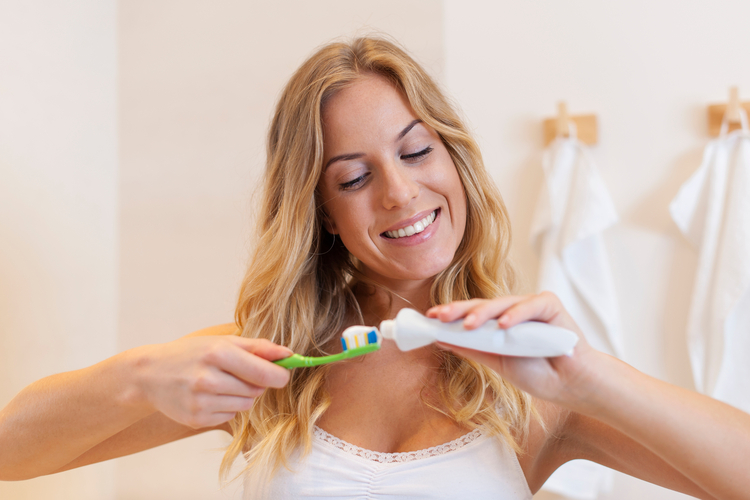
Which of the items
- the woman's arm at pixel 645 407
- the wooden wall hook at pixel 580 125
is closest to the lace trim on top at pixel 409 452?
the woman's arm at pixel 645 407

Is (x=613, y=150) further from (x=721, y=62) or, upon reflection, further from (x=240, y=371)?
(x=240, y=371)

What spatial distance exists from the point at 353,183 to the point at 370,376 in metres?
0.39

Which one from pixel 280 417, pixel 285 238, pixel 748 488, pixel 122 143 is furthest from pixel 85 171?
pixel 748 488

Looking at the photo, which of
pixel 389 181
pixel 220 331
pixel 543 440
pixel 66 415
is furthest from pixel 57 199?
pixel 543 440

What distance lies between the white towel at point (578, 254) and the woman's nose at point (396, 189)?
2.21 ft

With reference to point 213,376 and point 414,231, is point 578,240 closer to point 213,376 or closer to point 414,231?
point 414,231

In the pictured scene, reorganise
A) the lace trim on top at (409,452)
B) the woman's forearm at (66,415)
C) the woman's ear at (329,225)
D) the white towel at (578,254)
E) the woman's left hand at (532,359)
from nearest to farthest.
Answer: the woman's left hand at (532,359), the woman's forearm at (66,415), the lace trim on top at (409,452), the woman's ear at (329,225), the white towel at (578,254)

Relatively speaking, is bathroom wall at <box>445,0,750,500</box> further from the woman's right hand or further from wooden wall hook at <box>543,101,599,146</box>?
the woman's right hand

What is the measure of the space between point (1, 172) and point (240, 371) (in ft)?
3.15

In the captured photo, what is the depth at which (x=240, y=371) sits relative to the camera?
2.65ft

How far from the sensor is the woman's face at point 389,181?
1104 millimetres

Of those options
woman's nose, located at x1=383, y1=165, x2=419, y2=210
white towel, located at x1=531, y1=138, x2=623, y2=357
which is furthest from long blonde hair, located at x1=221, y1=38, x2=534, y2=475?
white towel, located at x1=531, y1=138, x2=623, y2=357

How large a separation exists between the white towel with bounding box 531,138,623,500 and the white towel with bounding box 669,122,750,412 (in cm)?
19

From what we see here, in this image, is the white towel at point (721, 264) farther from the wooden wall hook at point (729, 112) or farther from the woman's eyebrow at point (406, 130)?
the woman's eyebrow at point (406, 130)
